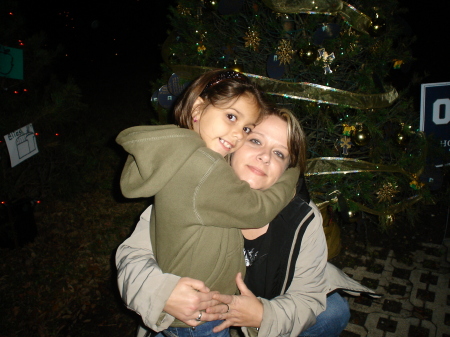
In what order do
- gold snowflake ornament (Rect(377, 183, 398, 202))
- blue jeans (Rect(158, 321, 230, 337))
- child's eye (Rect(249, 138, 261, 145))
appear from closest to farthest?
1. blue jeans (Rect(158, 321, 230, 337))
2. child's eye (Rect(249, 138, 261, 145))
3. gold snowflake ornament (Rect(377, 183, 398, 202))

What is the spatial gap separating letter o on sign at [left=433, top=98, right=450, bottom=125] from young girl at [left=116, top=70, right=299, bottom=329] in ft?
8.44

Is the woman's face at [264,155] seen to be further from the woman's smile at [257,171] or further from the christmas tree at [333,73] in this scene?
the christmas tree at [333,73]

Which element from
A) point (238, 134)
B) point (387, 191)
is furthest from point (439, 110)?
point (238, 134)

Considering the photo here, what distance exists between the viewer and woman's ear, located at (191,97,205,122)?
1970 mm

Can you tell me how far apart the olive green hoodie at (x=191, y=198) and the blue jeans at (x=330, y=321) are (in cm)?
86

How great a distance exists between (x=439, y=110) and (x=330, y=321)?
2875mm

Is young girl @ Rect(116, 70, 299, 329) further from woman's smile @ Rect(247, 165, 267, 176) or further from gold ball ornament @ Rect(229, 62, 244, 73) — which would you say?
gold ball ornament @ Rect(229, 62, 244, 73)

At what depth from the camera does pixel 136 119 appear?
8750mm

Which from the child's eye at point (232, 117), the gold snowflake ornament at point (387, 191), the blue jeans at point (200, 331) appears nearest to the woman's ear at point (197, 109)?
the child's eye at point (232, 117)

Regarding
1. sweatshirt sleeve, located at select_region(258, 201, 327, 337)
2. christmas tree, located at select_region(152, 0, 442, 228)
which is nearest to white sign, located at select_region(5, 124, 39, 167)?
christmas tree, located at select_region(152, 0, 442, 228)

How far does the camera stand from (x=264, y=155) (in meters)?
1.95

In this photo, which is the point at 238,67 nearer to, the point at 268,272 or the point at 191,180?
the point at 191,180

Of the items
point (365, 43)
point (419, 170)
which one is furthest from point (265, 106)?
point (419, 170)

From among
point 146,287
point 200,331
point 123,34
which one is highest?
point 123,34
